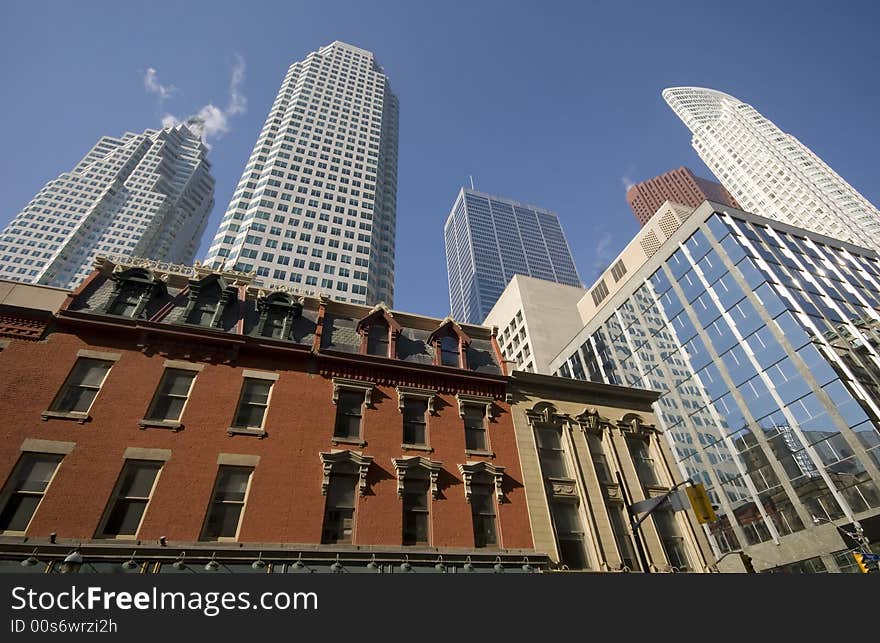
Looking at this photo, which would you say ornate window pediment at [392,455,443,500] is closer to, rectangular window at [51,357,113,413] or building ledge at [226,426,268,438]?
building ledge at [226,426,268,438]

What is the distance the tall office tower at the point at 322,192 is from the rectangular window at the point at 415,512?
59.7 m

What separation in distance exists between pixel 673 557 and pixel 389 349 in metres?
16.4

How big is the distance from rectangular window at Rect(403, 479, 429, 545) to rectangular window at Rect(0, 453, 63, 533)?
11788mm

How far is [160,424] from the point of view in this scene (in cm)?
1543

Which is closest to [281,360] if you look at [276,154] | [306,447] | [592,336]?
[306,447]

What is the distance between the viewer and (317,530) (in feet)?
49.0

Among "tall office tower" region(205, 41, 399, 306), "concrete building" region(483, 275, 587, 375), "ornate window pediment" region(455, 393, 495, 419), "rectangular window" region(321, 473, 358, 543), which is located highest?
"tall office tower" region(205, 41, 399, 306)

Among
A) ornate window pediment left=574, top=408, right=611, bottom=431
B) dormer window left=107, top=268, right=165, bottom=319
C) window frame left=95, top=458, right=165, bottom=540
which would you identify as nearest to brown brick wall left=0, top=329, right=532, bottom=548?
window frame left=95, top=458, right=165, bottom=540

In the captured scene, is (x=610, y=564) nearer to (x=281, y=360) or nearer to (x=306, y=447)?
(x=306, y=447)

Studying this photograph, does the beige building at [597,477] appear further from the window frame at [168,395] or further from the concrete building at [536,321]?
the concrete building at [536,321]

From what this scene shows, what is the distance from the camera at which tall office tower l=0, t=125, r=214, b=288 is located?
11588 cm

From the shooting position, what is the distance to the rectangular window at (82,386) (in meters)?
15.1

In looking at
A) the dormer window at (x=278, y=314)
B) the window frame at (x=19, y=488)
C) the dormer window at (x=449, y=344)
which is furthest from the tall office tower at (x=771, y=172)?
the window frame at (x=19, y=488)

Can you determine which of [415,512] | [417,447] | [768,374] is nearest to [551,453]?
[417,447]
